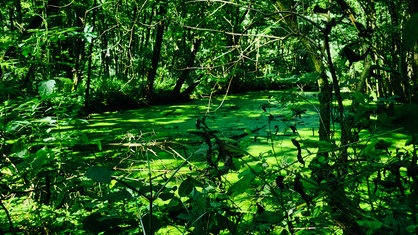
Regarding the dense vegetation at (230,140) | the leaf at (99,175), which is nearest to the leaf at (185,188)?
the dense vegetation at (230,140)

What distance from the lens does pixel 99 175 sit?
0.45m

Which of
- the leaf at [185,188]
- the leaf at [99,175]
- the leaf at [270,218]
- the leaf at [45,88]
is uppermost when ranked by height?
the leaf at [45,88]

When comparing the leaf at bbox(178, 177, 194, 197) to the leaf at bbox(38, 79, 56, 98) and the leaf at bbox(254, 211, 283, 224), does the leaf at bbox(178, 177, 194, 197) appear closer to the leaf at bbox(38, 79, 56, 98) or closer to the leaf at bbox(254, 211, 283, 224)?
the leaf at bbox(254, 211, 283, 224)

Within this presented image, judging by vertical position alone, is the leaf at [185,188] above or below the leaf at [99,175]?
below

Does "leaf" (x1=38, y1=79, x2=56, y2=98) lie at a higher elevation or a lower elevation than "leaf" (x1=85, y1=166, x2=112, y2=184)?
higher

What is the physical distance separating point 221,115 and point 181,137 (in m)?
1.83

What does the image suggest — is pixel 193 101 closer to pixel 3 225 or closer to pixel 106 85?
pixel 106 85

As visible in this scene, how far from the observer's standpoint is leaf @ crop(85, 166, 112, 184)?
17.2 inches

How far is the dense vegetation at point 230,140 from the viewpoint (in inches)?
24.7

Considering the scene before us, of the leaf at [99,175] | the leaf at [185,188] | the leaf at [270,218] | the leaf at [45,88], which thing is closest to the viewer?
the leaf at [99,175]

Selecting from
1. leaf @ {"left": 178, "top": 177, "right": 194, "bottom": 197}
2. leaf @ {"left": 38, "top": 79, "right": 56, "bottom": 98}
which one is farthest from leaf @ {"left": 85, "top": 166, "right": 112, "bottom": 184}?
leaf @ {"left": 38, "top": 79, "right": 56, "bottom": 98}

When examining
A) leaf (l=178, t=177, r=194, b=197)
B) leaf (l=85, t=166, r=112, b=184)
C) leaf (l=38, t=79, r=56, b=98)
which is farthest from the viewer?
leaf (l=38, t=79, r=56, b=98)

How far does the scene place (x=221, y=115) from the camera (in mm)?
6172

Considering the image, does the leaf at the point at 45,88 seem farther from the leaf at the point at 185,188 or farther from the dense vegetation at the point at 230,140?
the leaf at the point at 185,188
